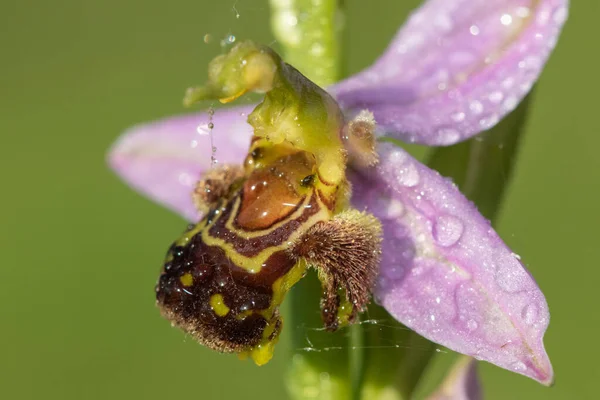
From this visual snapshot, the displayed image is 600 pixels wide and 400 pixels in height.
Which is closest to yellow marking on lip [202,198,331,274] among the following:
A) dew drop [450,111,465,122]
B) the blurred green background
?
dew drop [450,111,465,122]

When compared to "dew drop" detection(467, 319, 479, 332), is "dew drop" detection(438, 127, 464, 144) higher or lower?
higher

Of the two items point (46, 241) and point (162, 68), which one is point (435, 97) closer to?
point (46, 241)

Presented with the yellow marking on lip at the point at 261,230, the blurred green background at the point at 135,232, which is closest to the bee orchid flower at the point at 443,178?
the yellow marking on lip at the point at 261,230

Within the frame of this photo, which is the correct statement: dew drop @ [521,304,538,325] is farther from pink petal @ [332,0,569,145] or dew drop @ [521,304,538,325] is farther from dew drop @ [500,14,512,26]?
dew drop @ [500,14,512,26]

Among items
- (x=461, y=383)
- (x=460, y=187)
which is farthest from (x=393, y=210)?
(x=461, y=383)

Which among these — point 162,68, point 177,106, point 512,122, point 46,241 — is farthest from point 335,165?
point 162,68

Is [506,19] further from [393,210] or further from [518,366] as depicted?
[518,366]
